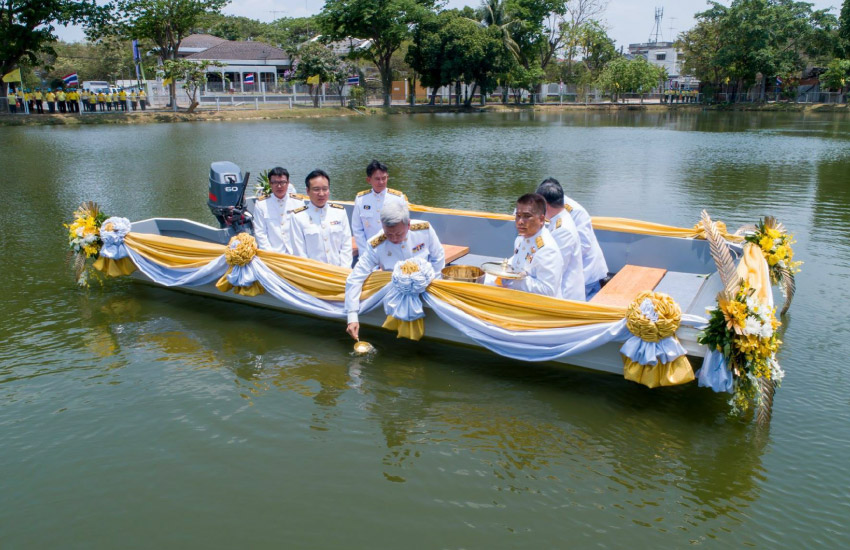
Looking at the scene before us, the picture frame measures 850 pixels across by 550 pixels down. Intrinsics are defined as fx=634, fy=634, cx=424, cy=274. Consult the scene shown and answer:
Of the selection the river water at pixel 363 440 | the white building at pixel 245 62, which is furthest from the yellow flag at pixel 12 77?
the river water at pixel 363 440

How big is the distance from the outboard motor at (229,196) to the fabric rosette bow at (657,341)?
4996 millimetres

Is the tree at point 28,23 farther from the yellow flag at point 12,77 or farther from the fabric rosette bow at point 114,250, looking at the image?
the fabric rosette bow at point 114,250

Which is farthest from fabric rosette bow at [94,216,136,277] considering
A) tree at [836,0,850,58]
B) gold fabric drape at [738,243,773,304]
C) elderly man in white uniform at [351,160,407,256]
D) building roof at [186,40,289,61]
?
tree at [836,0,850,58]

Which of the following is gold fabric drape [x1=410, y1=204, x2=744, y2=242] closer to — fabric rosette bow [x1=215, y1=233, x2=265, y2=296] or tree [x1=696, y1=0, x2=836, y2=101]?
fabric rosette bow [x1=215, y1=233, x2=265, y2=296]

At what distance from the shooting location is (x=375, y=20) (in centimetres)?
4388

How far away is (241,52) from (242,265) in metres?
48.1

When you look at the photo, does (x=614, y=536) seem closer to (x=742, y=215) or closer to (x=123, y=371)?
(x=123, y=371)

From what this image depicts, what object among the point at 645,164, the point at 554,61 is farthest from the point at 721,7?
the point at 645,164

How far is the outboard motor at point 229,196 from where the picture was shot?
25.1 ft

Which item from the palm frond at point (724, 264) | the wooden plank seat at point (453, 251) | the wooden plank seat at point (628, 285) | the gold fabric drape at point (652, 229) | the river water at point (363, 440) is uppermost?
the palm frond at point (724, 264)

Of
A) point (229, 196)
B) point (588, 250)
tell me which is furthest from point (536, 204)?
point (229, 196)

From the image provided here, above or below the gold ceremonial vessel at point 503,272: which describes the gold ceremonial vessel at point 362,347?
below

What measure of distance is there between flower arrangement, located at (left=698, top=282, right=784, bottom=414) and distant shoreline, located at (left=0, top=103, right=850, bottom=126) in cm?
3531

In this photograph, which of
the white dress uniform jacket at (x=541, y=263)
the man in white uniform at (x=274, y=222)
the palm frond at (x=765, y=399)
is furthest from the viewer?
the man in white uniform at (x=274, y=222)
